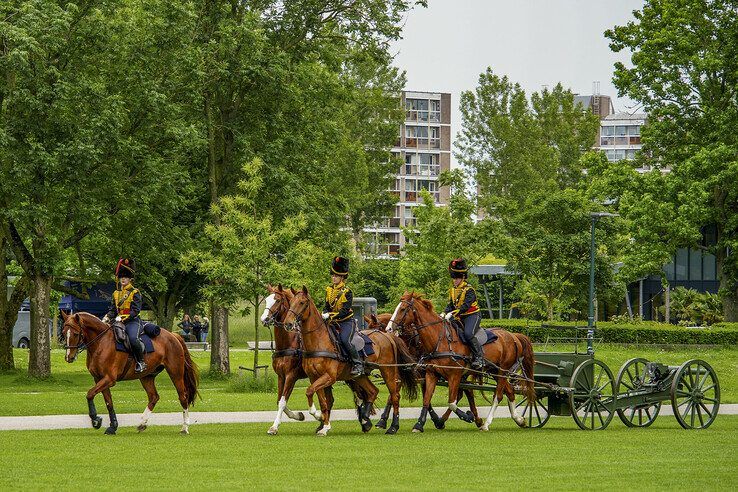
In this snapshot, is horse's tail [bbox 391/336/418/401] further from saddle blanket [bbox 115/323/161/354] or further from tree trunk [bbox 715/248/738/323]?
tree trunk [bbox 715/248/738/323]

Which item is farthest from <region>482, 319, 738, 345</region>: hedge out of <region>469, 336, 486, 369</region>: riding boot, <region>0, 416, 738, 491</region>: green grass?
<region>0, 416, 738, 491</region>: green grass

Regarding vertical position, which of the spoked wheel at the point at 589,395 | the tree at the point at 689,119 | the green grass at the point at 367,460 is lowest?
the green grass at the point at 367,460

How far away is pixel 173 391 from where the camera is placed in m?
36.6

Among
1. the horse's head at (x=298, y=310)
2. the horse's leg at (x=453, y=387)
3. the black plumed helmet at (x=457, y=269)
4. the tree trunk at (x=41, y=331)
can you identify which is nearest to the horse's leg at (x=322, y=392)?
the horse's head at (x=298, y=310)

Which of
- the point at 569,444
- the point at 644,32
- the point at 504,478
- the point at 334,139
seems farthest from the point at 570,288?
the point at 504,478

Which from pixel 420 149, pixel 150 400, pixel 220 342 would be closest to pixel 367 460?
pixel 150 400

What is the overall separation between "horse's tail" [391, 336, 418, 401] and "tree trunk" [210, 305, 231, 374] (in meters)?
22.7

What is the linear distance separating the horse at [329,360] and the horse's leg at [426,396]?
1.19 feet

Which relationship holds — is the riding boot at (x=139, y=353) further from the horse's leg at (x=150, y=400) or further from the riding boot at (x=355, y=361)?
the riding boot at (x=355, y=361)

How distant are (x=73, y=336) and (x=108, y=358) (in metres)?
0.69

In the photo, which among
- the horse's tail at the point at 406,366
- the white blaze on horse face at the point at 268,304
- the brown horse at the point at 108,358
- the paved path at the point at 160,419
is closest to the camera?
the white blaze on horse face at the point at 268,304

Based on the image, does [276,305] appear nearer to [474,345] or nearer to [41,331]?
[474,345]

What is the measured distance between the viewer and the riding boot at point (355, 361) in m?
22.1

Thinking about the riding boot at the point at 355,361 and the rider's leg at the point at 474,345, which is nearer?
the riding boot at the point at 355,361
